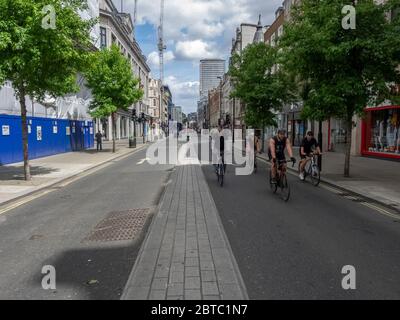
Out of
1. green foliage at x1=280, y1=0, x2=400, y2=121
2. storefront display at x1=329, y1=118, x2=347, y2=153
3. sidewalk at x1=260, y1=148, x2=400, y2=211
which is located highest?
green foliage at x1=280, y1=0, x2=400, y2=121

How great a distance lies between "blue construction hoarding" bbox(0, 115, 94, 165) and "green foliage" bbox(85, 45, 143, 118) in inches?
104

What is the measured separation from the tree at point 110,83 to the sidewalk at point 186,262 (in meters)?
21.8

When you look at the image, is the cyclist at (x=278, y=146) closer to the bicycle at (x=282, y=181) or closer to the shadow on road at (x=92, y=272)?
the bicycle at (x=282, y=181)

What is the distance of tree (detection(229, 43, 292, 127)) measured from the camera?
24969 millimetres

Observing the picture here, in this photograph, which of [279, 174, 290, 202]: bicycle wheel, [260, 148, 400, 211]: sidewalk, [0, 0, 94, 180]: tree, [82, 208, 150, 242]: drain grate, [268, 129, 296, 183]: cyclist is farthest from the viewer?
[0, 0, 94, 180]: tree

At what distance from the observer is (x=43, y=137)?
23844mm

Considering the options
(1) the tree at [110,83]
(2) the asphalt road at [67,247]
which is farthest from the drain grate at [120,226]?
(1) the tree at [110,83]

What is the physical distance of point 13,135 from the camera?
19344 mm

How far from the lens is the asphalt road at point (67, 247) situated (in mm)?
4391

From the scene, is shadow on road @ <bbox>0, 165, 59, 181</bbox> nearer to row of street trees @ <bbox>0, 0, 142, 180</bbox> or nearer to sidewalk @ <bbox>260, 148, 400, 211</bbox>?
row of street trees @ <bbox>0, 0, 142, 180</bbox>

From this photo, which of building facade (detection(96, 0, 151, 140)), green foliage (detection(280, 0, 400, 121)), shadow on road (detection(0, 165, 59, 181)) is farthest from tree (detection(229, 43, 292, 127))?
shadow on road (detection(0, 165, 59, 181))

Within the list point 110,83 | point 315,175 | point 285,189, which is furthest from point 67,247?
point 110,83

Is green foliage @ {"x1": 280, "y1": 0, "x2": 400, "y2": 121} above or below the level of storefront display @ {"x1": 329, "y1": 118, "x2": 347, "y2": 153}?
above
